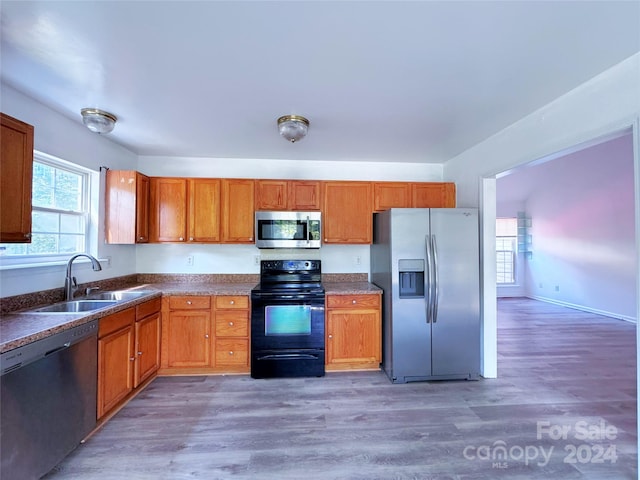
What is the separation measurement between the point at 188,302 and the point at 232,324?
0.52 metres

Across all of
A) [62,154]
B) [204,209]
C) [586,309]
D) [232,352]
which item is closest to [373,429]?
[232,352]

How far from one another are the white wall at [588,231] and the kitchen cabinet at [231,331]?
6212mm

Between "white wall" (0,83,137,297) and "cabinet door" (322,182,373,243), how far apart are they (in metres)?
2.41

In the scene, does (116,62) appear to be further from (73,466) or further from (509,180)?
(509,180)

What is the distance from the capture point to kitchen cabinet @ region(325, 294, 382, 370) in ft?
9.86

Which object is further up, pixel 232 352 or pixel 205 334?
pixel 205 334

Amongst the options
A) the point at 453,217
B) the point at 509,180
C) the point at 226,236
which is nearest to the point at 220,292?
the point at 226,236

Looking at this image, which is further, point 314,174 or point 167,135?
point 314,174

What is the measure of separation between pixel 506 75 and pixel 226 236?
298 cm

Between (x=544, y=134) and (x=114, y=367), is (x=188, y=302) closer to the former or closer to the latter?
(x=114, y=367)

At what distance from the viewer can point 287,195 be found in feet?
11.0

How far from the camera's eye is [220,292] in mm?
2936

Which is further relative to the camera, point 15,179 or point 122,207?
point 122,207

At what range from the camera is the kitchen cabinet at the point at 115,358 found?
80.4 inches
